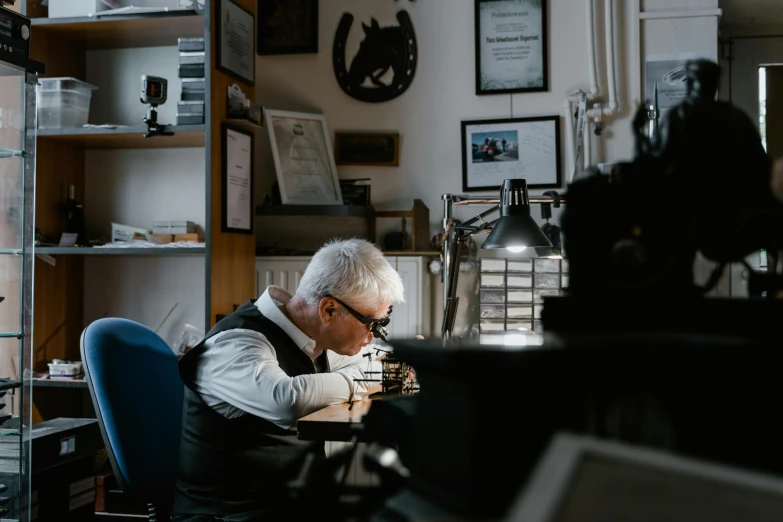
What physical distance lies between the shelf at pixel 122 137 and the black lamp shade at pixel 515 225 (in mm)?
1661

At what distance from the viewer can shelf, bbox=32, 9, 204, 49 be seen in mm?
3637

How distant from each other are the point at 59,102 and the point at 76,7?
45 cm

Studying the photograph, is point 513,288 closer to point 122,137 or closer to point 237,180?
point 237,180

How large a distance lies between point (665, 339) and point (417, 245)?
324cm

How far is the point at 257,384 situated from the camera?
2.12m

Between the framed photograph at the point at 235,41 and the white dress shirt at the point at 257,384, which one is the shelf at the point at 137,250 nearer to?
the framed photograph at the point at 235,41

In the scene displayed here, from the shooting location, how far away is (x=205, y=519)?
7.04ft

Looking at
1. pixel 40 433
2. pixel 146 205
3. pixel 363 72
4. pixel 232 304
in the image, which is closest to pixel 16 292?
pixel 40 433

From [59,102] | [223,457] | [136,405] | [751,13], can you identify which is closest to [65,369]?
[59,102]

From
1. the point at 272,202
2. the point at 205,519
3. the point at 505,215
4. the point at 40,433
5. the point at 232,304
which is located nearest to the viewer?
the point at 205,519

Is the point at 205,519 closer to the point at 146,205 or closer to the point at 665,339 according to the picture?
the point at 665,339

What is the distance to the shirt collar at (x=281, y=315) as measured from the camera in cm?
238

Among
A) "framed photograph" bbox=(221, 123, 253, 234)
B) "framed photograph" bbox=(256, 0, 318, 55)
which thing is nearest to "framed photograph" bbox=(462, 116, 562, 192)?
"framed photograph" bbox=(256, 0, 318, 55)

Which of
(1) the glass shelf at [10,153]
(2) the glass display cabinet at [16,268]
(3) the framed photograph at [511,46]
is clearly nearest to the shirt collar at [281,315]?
(2) the glass display cabinet at [16,268]
